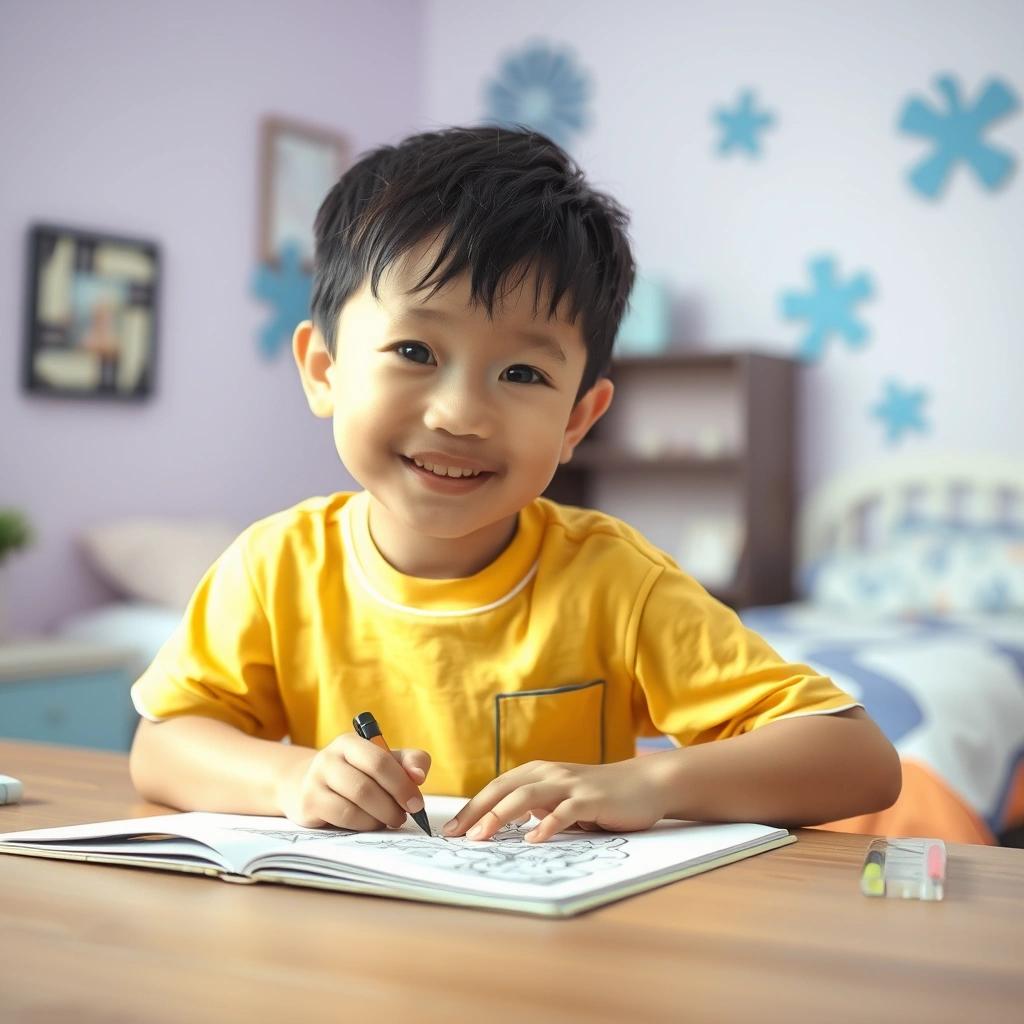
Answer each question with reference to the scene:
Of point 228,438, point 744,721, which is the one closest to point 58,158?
Result: point 228,438

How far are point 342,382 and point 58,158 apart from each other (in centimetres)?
271

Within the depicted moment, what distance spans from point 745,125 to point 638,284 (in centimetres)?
58

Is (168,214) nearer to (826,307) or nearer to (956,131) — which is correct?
(826,307)

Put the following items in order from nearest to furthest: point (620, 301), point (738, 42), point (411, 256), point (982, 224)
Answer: point (411, 256), point (620, 301), point (982, 224), point (738, 42)

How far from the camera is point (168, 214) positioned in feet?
11.9

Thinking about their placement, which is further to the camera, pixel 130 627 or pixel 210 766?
pixel 130 627

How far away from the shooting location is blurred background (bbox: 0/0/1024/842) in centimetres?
331

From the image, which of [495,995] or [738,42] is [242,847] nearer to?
[495,995]

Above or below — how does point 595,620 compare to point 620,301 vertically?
below

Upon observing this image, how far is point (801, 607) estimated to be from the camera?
354cm

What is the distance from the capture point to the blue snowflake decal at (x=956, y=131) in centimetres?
364

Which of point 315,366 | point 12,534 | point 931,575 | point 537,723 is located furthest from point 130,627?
point 537,723

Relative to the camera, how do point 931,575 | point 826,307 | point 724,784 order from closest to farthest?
point 724,784, point 931,575, point 826,307

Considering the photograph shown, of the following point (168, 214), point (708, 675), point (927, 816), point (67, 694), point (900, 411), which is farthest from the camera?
point (900, 411)
